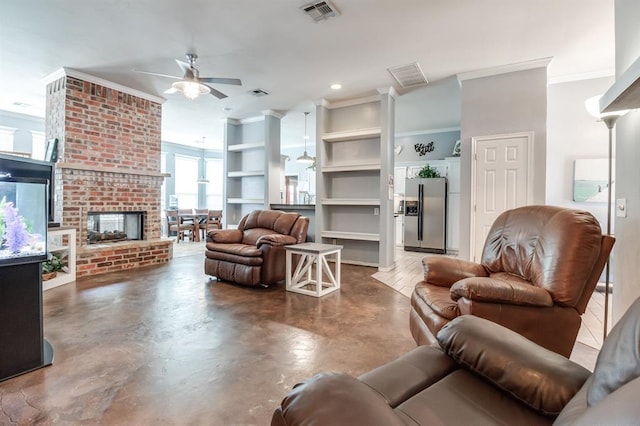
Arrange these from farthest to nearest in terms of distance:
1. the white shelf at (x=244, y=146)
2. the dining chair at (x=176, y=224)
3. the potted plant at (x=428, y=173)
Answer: the dining chair at (x=176, y=224)
the potted plant at (x=428, y=173)
the white shelf at (x=244, y=146)

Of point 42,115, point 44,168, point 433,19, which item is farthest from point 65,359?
point 42,115

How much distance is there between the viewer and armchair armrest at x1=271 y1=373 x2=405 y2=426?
66 cm

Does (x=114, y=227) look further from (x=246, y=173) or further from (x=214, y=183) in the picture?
(x=214, y=183)

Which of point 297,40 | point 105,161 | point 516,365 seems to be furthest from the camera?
point 105,161

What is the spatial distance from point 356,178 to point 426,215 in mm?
2349

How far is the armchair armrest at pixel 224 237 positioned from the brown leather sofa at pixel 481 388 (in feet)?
11.8

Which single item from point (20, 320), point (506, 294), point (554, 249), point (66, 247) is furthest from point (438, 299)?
point (66, 247)

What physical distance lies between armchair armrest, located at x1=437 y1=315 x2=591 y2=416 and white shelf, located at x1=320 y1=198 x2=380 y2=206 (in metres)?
4.10

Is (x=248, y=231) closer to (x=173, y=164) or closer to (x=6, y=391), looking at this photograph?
(x=6, y=391)

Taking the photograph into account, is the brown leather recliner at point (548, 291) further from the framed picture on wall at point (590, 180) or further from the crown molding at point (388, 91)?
the crown molding at point (388, 91)

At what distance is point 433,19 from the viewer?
311 centimetres

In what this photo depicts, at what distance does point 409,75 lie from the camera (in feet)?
14.7

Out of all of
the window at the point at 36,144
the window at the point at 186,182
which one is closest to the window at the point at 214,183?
the window at the point at 186,182

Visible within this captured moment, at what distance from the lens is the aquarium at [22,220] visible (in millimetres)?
1838
